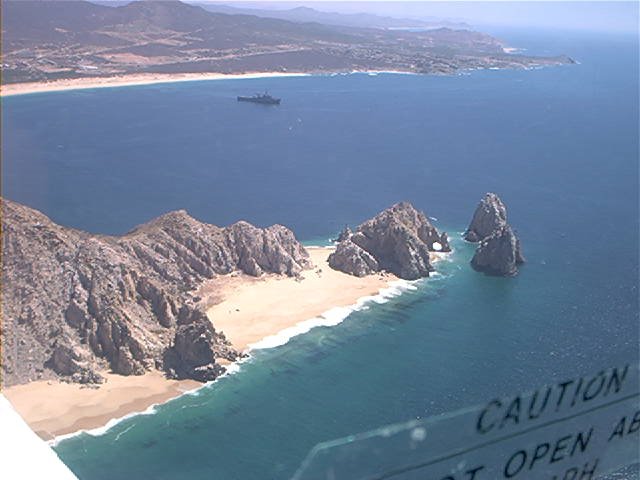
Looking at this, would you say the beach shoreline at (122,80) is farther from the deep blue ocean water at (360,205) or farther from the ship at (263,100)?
the ship at (263,100)

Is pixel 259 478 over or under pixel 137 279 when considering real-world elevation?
under

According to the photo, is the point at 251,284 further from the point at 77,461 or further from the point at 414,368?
the point at 77,461

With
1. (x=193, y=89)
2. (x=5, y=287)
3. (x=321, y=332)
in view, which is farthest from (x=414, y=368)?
(x=193, y=89)

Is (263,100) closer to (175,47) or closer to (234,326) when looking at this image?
(175,47)

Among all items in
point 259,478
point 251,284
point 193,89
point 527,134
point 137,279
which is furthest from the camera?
point 193,89

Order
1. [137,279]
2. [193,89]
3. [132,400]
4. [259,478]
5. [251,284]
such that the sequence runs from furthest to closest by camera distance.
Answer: [193,89] → [251,284] → [137,279] → [132,400] → [259,478]

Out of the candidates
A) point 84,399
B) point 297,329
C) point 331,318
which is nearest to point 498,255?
point 331,318

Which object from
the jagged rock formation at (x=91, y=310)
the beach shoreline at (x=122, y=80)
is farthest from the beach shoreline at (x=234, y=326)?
the beach shoreline at (x=122, y=80)

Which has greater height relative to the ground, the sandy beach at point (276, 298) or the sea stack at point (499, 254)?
the sea stack at point (499, 254)
